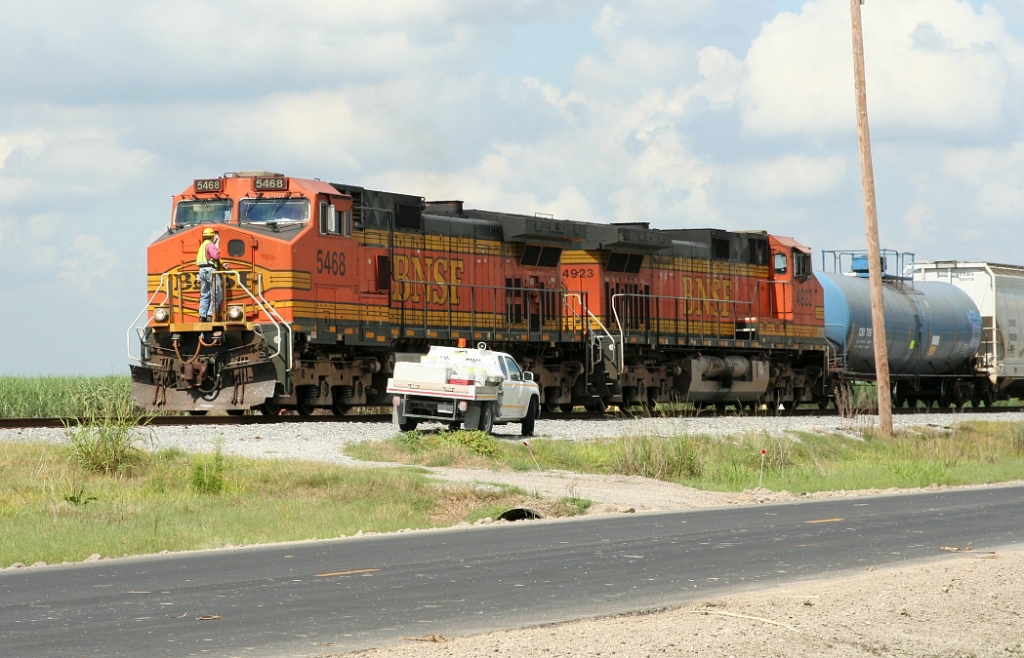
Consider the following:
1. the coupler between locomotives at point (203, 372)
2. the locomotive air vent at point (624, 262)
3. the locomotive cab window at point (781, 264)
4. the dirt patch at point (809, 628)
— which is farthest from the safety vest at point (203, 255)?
the locomotive cab window at point (781, 264)

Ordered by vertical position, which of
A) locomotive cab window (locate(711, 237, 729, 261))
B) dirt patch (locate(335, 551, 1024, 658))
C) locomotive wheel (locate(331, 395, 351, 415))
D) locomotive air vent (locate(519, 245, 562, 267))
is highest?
locomotive cab window (locate(711, 237, 729, 261))

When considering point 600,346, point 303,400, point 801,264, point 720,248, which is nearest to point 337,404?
point 303,400

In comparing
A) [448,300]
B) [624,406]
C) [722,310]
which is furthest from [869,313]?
[448,300]

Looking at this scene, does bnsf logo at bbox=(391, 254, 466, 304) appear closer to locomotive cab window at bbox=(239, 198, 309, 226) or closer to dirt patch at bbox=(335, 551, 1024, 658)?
locomotive cab window at bbox=(239, 198, 309, 226)

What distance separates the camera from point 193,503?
52.6 ft

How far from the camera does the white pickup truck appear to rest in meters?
23.7

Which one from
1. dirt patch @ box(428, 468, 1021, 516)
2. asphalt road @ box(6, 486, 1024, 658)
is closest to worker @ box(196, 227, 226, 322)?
dirt patch @ box(428, 468, 1021, 516)

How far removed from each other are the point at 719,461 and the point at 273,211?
9670 millimetres

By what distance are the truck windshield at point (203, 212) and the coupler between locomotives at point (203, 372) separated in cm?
224

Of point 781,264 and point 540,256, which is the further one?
point 781,264

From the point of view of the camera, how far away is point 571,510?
54.9ft

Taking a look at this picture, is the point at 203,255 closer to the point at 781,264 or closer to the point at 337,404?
the point at 337,404

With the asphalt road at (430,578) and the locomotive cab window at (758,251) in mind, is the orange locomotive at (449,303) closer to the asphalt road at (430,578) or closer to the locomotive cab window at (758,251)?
the locomotive cab window at (758,251)

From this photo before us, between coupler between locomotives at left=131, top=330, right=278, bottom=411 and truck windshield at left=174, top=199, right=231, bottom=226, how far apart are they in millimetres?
2239
